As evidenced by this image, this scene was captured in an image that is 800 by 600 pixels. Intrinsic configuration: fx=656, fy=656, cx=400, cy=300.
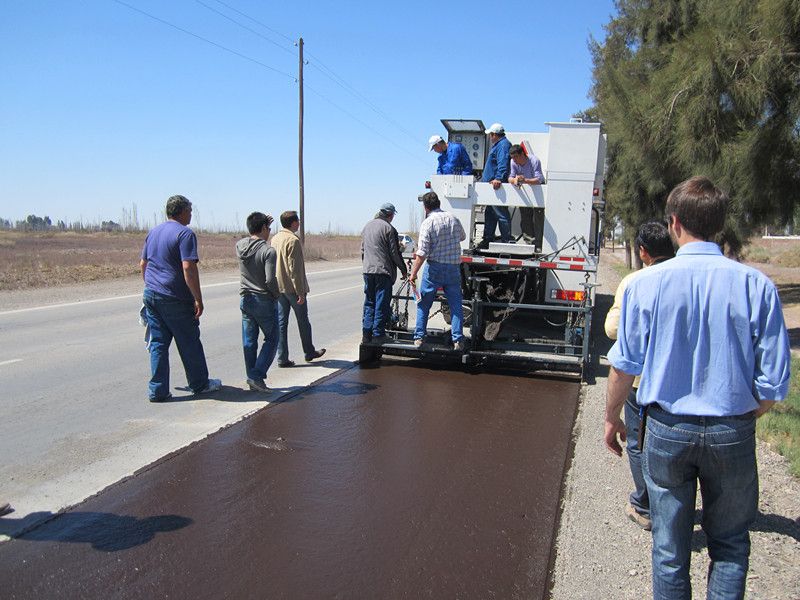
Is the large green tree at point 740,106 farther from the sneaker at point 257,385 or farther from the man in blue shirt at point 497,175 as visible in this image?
the sneaker at point 257,385

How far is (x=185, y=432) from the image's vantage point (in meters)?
5.51

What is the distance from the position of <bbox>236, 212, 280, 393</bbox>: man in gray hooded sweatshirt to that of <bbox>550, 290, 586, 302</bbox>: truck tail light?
3586 millimetres

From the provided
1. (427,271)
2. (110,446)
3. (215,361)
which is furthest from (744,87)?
(110,446)

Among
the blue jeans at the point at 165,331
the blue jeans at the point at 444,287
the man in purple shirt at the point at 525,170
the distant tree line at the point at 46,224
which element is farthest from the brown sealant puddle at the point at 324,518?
the distant tree line at the point at 46,224

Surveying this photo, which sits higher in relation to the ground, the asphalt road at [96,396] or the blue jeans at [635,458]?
the blue jeans at [635,458]

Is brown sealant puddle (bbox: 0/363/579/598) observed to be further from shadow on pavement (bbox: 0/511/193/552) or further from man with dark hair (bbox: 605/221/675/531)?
man with dark hair (bbox: 605/221/675/531)

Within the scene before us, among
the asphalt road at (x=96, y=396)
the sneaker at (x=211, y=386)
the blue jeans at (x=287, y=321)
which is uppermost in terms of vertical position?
the blue jeans at (x=287, y=321)

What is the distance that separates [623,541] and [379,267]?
478cm

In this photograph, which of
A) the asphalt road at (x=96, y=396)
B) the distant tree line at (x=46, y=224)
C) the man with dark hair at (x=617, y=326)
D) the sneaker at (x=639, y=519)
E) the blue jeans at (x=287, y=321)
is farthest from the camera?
the distant tree line at (x=46, y=224)

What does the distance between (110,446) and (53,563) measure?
1.83 meters

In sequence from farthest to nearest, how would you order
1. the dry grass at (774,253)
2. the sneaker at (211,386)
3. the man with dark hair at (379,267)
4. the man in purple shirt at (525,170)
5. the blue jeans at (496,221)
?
the dry grass at (774,253)
the blue jeans at (496,221)
the man in purple shirt at (525,170)
the man with dark hair at (379,267)
the sneaker at (211,386)

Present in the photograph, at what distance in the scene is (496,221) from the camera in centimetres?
932

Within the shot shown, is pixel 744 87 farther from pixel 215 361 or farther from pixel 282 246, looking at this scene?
pixel 215 361

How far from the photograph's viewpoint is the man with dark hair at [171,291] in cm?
629
